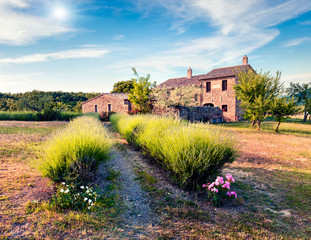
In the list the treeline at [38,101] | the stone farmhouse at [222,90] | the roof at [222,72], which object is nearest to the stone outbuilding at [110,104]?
the treeline at [38,101]

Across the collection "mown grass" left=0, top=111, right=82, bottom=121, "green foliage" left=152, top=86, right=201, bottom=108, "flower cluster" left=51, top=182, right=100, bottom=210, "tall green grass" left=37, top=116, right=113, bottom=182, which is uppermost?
"green foliage" left=152, top=86, right=201, bottom=108

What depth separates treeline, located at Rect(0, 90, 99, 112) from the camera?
99.6ft

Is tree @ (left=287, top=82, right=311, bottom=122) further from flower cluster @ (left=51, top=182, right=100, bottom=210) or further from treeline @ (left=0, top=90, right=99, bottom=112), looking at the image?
treeline @ (left=0, top=90, right=99, bottom=112)

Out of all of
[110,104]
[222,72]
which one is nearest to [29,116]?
[110,104]

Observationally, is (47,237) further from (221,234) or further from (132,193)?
(221,234)

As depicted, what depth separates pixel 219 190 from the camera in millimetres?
3785

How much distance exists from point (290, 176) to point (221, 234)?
3.81 meters

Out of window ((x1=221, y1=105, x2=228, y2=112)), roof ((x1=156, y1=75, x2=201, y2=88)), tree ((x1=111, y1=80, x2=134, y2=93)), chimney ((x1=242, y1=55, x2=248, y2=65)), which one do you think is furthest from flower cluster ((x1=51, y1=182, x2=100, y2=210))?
tree ((x1=111, y1=80, x2=134, y2=93))

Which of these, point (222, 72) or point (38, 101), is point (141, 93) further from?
point (38, 101)

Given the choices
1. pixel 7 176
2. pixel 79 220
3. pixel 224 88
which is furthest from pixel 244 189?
pixel 224 88

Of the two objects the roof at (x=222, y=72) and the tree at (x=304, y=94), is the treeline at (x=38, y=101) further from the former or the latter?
the tree at (x=304, y=94)

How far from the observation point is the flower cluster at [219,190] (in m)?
3.57

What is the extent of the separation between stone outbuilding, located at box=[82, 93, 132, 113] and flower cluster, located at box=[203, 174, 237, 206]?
883 inches

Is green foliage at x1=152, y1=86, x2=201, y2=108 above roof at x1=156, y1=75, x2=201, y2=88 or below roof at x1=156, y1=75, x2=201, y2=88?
below
